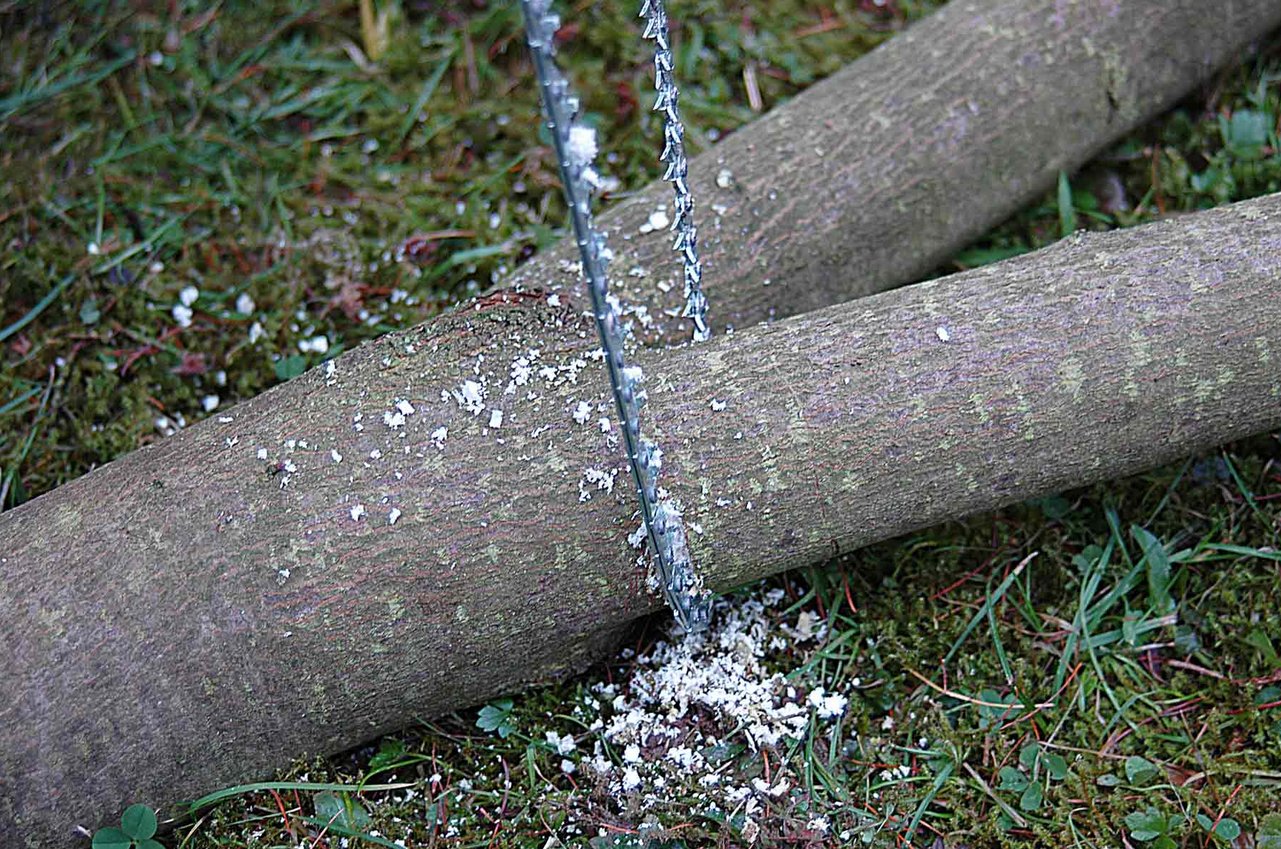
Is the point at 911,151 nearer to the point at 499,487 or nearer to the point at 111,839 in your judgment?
the point at 499,487

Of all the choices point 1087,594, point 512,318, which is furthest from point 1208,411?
point 512,318

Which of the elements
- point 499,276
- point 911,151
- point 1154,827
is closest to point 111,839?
point 499,276

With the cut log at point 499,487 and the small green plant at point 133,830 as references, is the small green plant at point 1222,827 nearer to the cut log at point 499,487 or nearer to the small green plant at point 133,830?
the cut log at point 499,487

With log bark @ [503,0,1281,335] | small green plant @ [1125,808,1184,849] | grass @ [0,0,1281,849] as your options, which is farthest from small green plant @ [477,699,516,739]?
small green plant @ [1125,808,1184,849]

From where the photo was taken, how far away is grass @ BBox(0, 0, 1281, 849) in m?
2.04

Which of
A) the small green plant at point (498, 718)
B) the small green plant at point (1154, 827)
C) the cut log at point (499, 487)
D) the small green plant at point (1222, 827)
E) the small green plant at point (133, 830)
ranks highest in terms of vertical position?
the cut log at point (499, 487)

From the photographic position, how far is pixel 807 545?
6.61 feet

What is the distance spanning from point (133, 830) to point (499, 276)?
5.00ft

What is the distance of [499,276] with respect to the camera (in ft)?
9.27

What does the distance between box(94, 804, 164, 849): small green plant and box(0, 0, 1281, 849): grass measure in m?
0.08

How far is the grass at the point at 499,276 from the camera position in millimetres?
2039

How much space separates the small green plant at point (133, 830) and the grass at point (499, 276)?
0.26 ft

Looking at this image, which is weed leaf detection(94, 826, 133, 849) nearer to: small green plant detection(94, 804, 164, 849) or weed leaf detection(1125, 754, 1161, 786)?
small green plant detection(94, 804, 164, 849)

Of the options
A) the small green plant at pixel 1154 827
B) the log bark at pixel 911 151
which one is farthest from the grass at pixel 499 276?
the log bark at pixel 911 151
